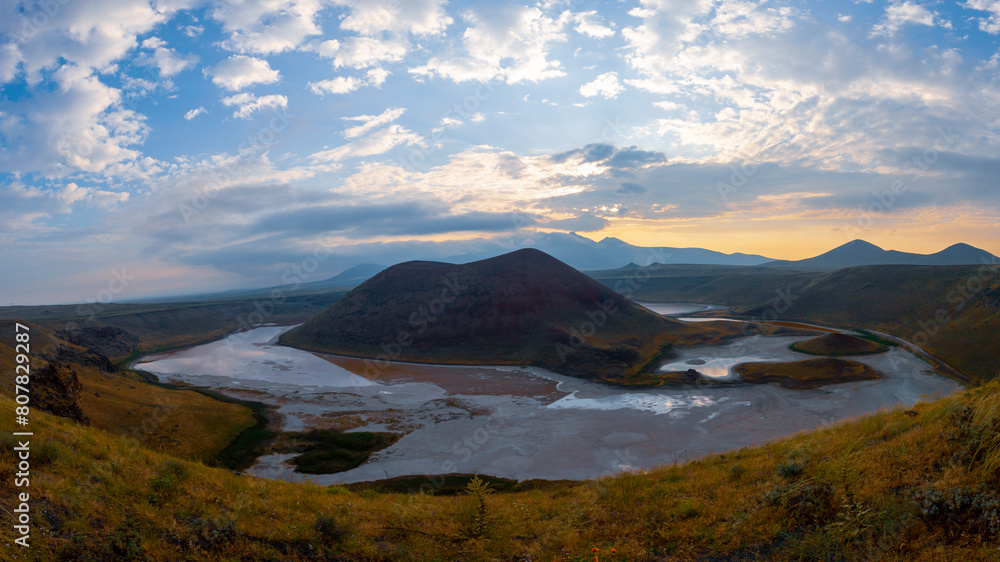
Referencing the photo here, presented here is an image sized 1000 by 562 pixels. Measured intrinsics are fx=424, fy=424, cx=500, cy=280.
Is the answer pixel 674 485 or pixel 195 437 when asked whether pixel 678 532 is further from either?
pixel 195 437

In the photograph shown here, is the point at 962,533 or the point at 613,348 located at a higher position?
the point at 962,533

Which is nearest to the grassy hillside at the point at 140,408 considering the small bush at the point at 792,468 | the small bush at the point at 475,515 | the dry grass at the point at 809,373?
the small bush at the point at 475,515

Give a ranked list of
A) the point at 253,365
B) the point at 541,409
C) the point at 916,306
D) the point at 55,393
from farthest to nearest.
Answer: the point at 916,306 < the point at 253,365 < the point at 541,409 < the point at 55,393

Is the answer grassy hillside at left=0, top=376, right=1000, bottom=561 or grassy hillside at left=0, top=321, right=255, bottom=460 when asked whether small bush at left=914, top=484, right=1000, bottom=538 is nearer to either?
grassy hillside at left=0, top=376, right=1000, bottom=561

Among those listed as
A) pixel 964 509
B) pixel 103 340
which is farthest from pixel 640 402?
pixel 103 340

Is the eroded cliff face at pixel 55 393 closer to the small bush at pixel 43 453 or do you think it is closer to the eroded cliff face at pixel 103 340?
the small bush at pixel 43 453

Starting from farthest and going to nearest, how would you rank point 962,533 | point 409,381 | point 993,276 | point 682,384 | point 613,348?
point 993,276, point 613,348, point 409,381, point 682,384, point 962,533

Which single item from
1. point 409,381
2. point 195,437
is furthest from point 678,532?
point 409,381

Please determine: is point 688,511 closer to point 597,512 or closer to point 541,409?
point 597,512
